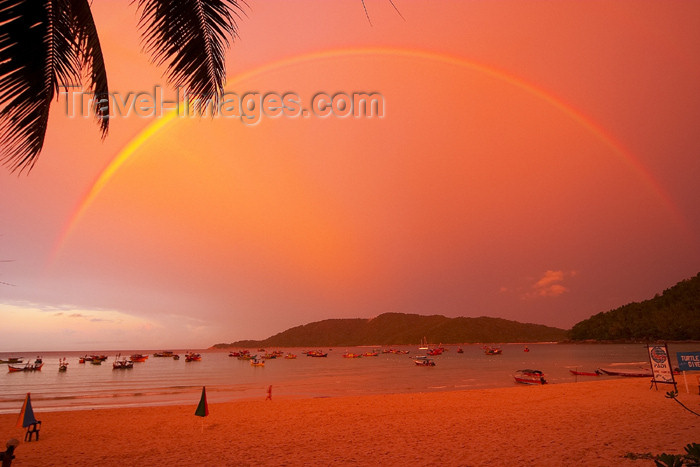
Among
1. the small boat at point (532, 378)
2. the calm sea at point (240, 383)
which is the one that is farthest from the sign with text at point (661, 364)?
the calm sea at point (240, 383)

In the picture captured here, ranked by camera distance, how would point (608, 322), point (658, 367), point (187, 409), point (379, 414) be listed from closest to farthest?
1. point (379, 414)
2. point (658, 367)
3. point (187, 409)
4. point (608, 322)

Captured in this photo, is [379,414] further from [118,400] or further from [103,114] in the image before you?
[118,400]

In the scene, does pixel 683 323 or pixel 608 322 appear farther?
pixel 608 322

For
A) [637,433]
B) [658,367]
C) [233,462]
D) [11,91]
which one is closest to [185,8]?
[11,91]

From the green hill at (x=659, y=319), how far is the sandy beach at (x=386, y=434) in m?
158

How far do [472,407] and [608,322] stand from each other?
204 m

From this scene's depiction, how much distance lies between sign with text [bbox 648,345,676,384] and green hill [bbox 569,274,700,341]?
154835 millimetres

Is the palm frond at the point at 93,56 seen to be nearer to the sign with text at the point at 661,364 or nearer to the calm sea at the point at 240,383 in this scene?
the sign with text at the point at 661,364

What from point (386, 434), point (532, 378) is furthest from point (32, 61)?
point (532, 378)

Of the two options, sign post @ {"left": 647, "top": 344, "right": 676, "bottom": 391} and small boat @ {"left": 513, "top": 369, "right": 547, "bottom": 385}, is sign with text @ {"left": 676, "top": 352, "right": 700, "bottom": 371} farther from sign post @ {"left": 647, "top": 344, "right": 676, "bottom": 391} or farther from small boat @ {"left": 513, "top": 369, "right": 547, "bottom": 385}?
small boat @ {"left": 513, "top": 369, "right": 547, "bottom": 385}

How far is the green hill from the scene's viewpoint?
142000 millimetres

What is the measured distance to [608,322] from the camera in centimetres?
18662

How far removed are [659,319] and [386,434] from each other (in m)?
182

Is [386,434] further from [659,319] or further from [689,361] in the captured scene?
[659,319]
